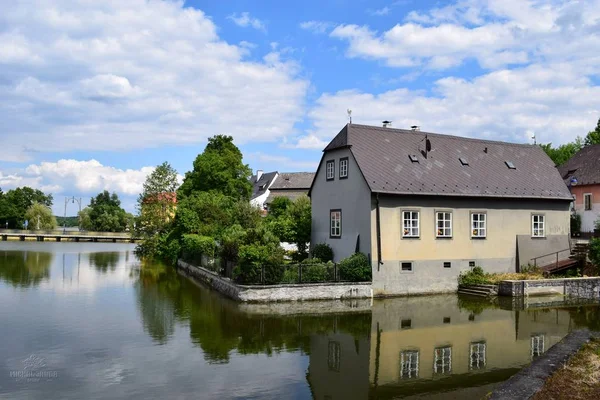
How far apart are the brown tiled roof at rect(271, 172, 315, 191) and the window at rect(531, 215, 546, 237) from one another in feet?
137

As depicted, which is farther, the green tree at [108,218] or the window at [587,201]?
the green tree at [108,218]

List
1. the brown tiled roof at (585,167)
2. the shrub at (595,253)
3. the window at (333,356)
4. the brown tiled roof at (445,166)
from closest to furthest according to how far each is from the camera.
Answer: the window at (333,356)
the brown tiled roof at (445,166)
the shrub at (595,253)
the brown tiled roof at (585,167)

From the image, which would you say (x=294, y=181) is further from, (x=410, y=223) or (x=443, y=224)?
(x=410, y=223)

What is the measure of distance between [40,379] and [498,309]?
709 inches

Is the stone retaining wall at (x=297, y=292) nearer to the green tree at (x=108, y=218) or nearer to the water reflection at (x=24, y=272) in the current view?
the water reflection at (x=24, y=272)

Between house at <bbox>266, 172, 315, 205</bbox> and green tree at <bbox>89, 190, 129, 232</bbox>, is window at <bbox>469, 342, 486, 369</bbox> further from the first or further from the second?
green tree at <bbox>89, 190, 129, 232</bbox>

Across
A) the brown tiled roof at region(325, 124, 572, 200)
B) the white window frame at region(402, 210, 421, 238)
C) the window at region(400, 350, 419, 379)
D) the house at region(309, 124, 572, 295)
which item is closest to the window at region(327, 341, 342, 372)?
the window at region(400, 350, 419, 379)

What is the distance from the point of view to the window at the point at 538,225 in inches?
1172

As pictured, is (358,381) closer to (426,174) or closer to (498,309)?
(498,309)

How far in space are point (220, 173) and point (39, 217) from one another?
75373 millimetres

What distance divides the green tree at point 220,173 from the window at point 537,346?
35.3m

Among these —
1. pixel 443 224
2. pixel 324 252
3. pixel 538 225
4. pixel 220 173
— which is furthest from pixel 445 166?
pixel 220 173

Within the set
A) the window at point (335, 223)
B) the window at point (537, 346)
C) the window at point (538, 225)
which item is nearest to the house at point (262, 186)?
the window at point (335, 223)

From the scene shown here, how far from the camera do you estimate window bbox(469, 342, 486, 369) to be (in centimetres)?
1362
